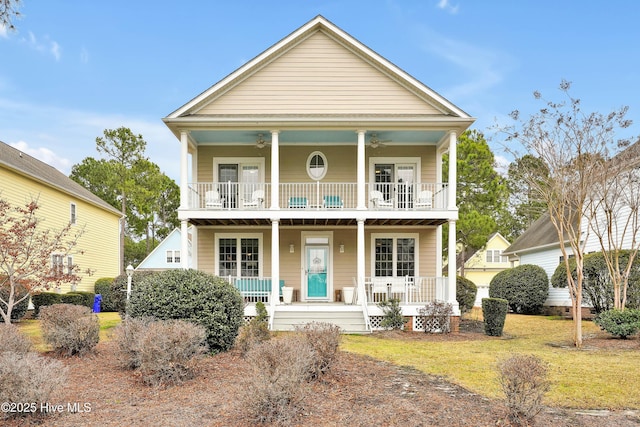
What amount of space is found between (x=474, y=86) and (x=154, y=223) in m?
36.2

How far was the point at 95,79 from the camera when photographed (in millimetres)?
21328

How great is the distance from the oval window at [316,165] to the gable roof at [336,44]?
2349 millimetres

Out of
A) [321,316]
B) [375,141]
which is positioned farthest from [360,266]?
[375,141]

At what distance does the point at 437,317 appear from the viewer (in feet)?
42.8

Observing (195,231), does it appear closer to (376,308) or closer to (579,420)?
(376,308)

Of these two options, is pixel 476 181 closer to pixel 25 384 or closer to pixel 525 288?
pixel 525 288

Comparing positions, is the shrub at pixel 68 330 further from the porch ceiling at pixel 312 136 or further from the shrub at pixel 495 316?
the shrub at pixel 495 316

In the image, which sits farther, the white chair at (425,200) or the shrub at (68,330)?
the white chair at (425,200)

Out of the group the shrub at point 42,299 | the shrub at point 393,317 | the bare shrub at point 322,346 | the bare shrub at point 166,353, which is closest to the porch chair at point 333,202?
the shrub at point 393,317

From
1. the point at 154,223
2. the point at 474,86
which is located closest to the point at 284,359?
the point at 474,86

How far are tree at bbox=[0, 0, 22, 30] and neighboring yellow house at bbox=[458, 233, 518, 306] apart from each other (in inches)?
1335

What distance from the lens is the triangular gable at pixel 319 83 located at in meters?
14.9

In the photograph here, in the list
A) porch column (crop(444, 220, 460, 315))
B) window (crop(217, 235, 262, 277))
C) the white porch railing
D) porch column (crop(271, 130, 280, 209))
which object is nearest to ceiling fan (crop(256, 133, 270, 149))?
porch column (crop(271, 130, 280, 209))

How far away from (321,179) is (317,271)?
3.26 m
